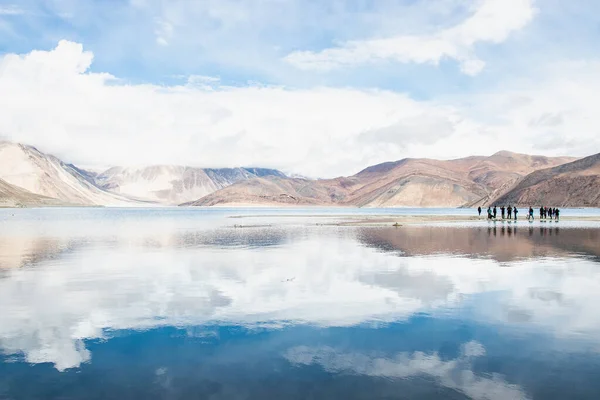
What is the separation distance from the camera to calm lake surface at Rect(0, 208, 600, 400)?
11133 mm

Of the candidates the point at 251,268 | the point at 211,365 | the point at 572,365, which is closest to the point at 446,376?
the point at 572,365

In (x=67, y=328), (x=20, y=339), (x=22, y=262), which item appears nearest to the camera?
(x=20, y=339)

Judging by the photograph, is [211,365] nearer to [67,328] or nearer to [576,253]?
[67,328]

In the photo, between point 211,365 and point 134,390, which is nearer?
point 134,390

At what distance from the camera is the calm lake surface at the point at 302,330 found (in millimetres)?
11133

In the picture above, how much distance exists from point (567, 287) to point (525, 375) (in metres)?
12.0

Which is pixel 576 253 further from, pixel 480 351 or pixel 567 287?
pixel 480 351

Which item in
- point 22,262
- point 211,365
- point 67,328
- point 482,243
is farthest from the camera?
point 482,243

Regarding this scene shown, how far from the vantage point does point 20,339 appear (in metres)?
14.8

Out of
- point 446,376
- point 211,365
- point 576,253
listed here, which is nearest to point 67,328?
point 211,365

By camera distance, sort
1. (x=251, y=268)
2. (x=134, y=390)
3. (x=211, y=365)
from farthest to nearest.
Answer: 1. (x=251, y=268)
2. (x=211, y=365)
3. (x=134, y=390)

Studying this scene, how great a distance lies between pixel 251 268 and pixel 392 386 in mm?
18340

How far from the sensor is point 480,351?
13344 mm

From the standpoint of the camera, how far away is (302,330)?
15.6 metres
